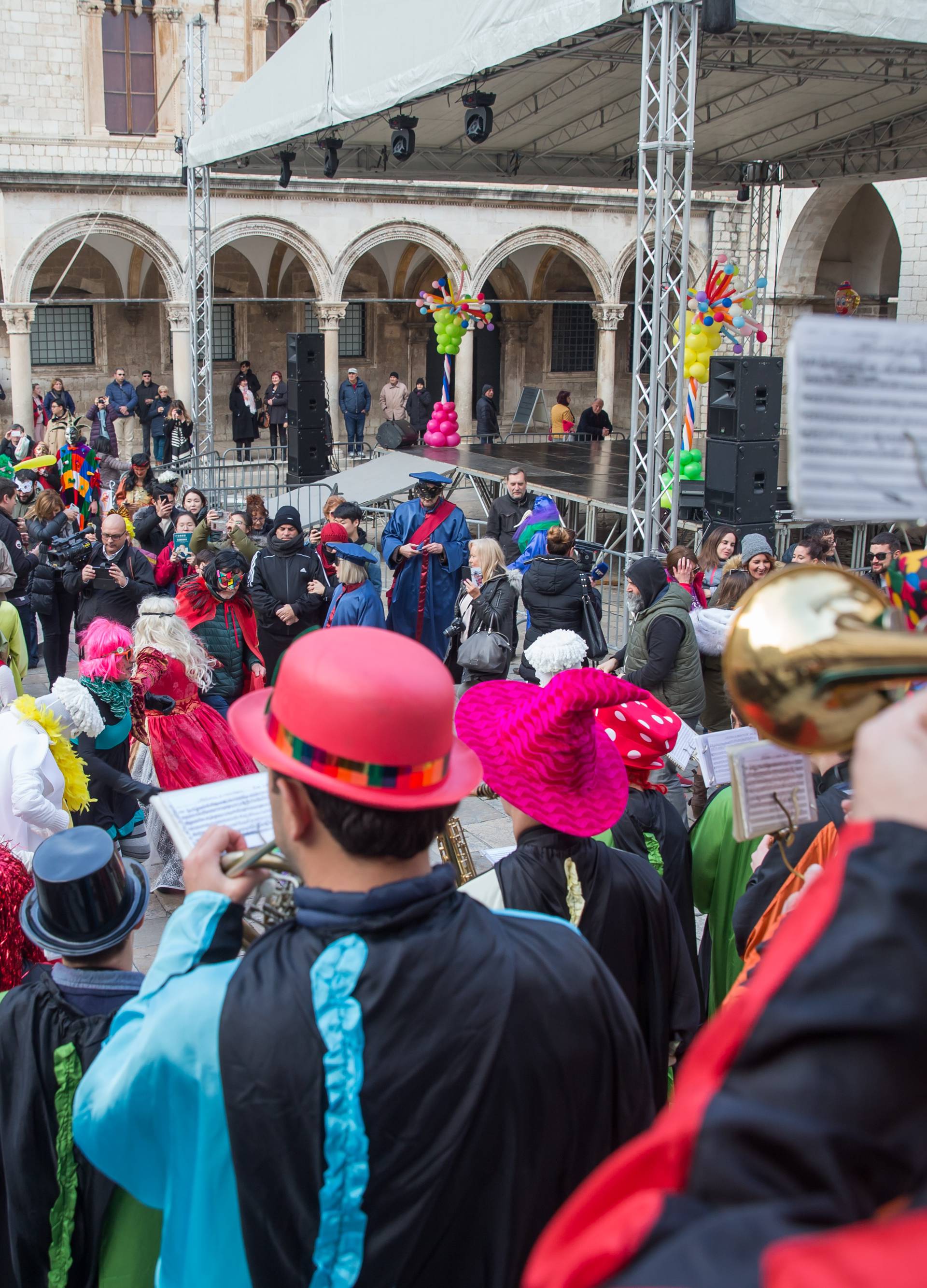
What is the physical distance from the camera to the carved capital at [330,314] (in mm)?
23219

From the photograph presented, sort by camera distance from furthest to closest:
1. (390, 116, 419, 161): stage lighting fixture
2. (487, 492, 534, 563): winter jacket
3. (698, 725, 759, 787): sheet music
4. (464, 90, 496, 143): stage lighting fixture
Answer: (390, 116, 419, 161): stage lighting fixture
(487, 492, 534, 563): winter jacket
(464, 90, 496, 143): stage lighting fixture
(698, 725, 759, 787): sheet music

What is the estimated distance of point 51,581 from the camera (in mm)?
8461

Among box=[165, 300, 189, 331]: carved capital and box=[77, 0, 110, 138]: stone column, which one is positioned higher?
box=[77, 0, 110, 138]: stone column

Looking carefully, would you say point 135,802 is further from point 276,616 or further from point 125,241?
point 125,241

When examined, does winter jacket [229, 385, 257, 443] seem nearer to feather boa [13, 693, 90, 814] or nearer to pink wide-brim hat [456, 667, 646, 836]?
feather boa [13, 693, 90, 814]

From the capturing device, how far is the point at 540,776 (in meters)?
2.51

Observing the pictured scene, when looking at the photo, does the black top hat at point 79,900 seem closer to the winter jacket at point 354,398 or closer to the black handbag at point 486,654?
the black handbag at point 486,654

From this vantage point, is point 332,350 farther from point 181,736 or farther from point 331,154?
point 181,736

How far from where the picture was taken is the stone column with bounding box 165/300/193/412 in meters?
21.6

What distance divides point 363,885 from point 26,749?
2.94 m

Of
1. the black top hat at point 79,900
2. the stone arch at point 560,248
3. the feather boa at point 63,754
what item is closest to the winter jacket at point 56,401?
the stone arch at point 560,248

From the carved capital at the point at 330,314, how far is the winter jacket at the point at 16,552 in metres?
15.8

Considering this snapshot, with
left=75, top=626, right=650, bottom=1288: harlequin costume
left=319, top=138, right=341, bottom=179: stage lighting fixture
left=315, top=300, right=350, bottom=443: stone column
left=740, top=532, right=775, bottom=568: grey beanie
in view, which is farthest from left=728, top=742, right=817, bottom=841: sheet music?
left=315, top=300, right=350, bottom=443: stone column

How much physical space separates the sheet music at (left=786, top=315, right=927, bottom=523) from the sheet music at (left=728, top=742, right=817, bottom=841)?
139cm
